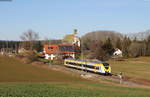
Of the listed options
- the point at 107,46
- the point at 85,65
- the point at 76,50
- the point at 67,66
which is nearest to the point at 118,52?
the point at 107,46

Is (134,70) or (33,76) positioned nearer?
(33,76)

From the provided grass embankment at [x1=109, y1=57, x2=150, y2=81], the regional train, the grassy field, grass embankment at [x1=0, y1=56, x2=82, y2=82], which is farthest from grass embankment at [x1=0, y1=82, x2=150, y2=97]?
grass embankment at [x1=109, y1=57, x2=150, y2=81]

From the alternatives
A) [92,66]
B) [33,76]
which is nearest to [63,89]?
[33,76]

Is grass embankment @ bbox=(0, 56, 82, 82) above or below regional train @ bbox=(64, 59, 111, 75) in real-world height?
below

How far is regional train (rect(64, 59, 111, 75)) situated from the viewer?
47781mm

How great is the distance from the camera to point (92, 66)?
52.1 meters

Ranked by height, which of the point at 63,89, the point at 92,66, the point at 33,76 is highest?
the point at 92,66

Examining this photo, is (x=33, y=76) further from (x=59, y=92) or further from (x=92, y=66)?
(x=59, y=92)

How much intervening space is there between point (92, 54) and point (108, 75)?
169 ft

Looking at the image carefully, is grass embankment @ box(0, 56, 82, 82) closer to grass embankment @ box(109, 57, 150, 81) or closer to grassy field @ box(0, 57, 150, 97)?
grassy field @ box(0, 57, 150, 97)

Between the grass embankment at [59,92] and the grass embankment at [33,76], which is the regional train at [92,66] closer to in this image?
the grass embankment at [33,76]

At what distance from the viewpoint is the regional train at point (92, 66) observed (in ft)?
157

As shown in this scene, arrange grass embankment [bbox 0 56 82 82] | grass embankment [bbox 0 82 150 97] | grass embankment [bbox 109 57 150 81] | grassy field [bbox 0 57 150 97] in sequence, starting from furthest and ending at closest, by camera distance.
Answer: grass embankment [bbox 109 57 150 81], grass embankment [bbox 0 56 82 82], grassy field [bbox 0 57 150 97], grass embankment [bbox 0 82 150 97]

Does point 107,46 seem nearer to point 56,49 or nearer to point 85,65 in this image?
point 56,49
